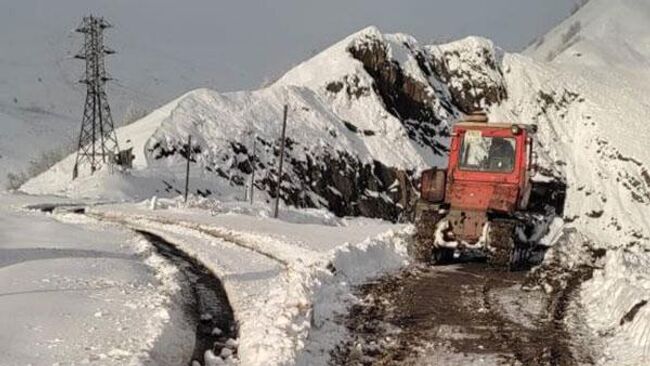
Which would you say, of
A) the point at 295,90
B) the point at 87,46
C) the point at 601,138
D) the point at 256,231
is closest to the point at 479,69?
the point at 601,138

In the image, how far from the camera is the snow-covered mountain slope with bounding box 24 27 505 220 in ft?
184

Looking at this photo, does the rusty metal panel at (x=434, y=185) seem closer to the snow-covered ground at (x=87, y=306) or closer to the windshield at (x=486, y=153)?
the windshield at (x=486, y=153)

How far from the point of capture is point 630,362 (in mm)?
8586

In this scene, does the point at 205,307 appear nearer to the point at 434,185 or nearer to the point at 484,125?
the point at 434,185

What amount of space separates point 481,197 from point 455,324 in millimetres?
6837

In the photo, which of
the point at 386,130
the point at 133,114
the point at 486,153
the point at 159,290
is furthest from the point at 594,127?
the point at 159,290

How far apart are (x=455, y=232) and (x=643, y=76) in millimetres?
86818

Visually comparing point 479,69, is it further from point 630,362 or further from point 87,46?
point 630,362

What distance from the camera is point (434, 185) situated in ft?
57.1

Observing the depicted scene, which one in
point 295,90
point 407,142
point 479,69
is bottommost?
point 407,142

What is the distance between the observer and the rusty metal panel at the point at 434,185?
683 inches

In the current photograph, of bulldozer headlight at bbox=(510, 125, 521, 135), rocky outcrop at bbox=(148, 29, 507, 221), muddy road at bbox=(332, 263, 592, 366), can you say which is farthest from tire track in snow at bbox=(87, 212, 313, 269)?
rocky outcrop at bbox=(148, 29, 507, 221)

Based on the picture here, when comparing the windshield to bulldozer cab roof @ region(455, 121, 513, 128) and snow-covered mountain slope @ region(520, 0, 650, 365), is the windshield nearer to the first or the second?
bulldozer cab roof @ region(455, 121, 513, 128)

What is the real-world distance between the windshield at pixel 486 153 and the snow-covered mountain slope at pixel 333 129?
95.7 ft
